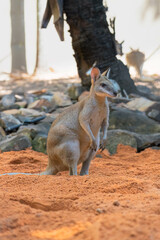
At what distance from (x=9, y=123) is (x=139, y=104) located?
3092 mm

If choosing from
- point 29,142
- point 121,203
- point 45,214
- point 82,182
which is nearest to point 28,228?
point 45,214

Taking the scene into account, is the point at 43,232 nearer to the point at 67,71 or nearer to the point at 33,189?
the point at 33,189

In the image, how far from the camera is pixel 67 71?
14.4 m

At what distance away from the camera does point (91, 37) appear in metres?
7.86

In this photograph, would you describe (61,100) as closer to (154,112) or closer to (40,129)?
(40,129)

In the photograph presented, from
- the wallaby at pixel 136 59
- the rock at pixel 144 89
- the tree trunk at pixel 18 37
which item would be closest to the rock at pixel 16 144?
the rock at pixel 144 89

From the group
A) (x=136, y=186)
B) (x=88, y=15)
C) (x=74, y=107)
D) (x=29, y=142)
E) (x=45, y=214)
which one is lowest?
(x=29, y=142)

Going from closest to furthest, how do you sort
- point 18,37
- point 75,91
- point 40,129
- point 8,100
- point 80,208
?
point 80,208 → point 40,129 → point 75,91 → point 8,100 → point 18,37

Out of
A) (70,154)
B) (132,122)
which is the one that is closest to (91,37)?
(132,122)

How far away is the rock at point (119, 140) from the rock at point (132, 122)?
2.52 ft

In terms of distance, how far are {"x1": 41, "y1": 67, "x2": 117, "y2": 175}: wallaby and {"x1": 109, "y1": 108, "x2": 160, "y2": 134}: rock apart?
7.88 ft

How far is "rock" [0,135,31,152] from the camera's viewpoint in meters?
5.63

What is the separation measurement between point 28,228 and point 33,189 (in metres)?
1.14

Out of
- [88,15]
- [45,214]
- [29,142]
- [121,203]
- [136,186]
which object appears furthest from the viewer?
[88,15]
